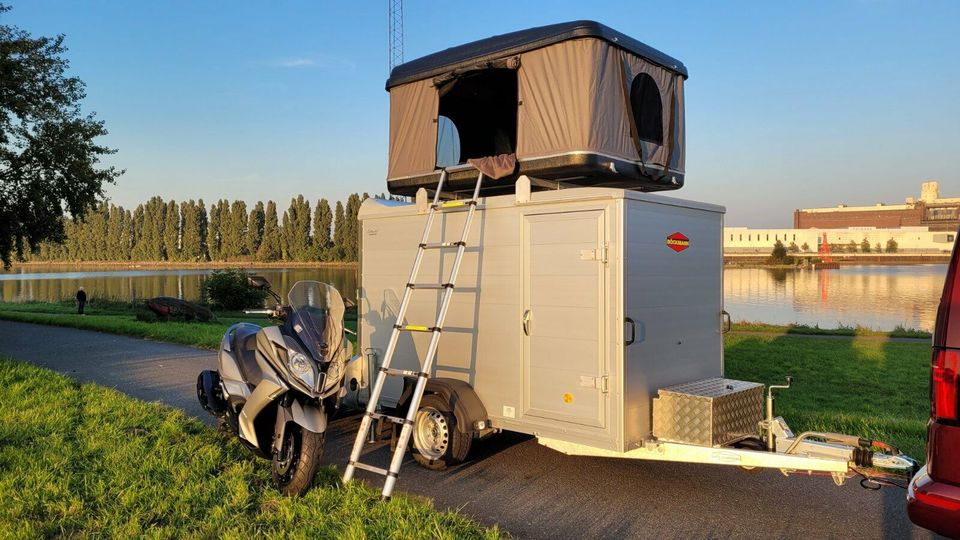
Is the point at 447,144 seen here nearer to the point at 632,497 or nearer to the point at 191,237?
the point at 632,497

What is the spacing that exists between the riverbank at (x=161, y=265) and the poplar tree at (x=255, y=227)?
6.67 ft

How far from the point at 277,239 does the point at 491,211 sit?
70800 millimetres

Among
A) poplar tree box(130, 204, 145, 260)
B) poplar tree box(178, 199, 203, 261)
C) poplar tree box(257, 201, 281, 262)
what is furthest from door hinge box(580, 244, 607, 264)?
poplar tree box(130, 204, 145, 260)

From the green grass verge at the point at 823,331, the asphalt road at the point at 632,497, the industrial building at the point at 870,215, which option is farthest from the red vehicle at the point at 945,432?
the industrial building at the point at 870,215

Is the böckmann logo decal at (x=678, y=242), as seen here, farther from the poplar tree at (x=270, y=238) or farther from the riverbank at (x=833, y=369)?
the poplar tree at (x=270, y=238)

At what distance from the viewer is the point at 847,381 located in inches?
428

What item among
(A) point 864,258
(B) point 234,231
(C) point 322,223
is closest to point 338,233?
(C) point 322,223

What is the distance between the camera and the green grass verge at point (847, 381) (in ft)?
23.1

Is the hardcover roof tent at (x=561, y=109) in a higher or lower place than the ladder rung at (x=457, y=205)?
higher

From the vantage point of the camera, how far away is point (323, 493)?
4781 millimetres

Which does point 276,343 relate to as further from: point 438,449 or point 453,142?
point 453,142

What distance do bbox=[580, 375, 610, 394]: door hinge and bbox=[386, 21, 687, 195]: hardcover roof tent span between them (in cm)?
178

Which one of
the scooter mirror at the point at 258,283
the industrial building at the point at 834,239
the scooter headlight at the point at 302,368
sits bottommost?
the scooter headlight at the point at 302,368

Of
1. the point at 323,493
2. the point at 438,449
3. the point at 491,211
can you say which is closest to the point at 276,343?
the point at 323,493
